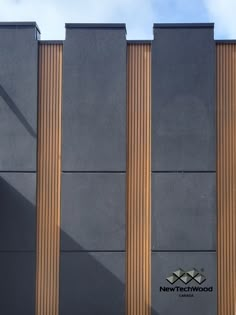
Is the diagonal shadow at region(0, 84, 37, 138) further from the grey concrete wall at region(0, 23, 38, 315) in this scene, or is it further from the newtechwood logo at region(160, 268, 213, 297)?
the newtechwood logo at region(160, 268, 213, 297)

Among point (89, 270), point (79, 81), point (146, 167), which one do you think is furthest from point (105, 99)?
point (89, 270)

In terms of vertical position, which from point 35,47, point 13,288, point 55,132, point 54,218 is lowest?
point 13,288

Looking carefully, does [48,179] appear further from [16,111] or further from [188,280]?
[188,280]

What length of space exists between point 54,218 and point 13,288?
186cm

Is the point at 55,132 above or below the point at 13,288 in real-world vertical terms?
above

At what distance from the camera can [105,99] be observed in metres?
13.6

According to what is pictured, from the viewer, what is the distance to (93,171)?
1351 centimetres

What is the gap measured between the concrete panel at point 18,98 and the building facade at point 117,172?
0.02 metres

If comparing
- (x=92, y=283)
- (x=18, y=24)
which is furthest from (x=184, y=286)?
(x=18, y=24)

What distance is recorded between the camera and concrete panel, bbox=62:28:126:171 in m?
13.5

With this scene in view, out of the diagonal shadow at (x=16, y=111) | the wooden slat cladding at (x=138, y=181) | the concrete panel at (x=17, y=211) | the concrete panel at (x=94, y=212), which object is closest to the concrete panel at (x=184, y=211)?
the wooden slat cladding at (x=138, y=181)

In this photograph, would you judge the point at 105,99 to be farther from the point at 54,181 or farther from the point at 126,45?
the point at 54,181

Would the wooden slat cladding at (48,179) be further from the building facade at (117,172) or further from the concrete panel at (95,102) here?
the concrete panel at (95,102)

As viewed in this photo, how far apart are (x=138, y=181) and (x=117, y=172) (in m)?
0.54
